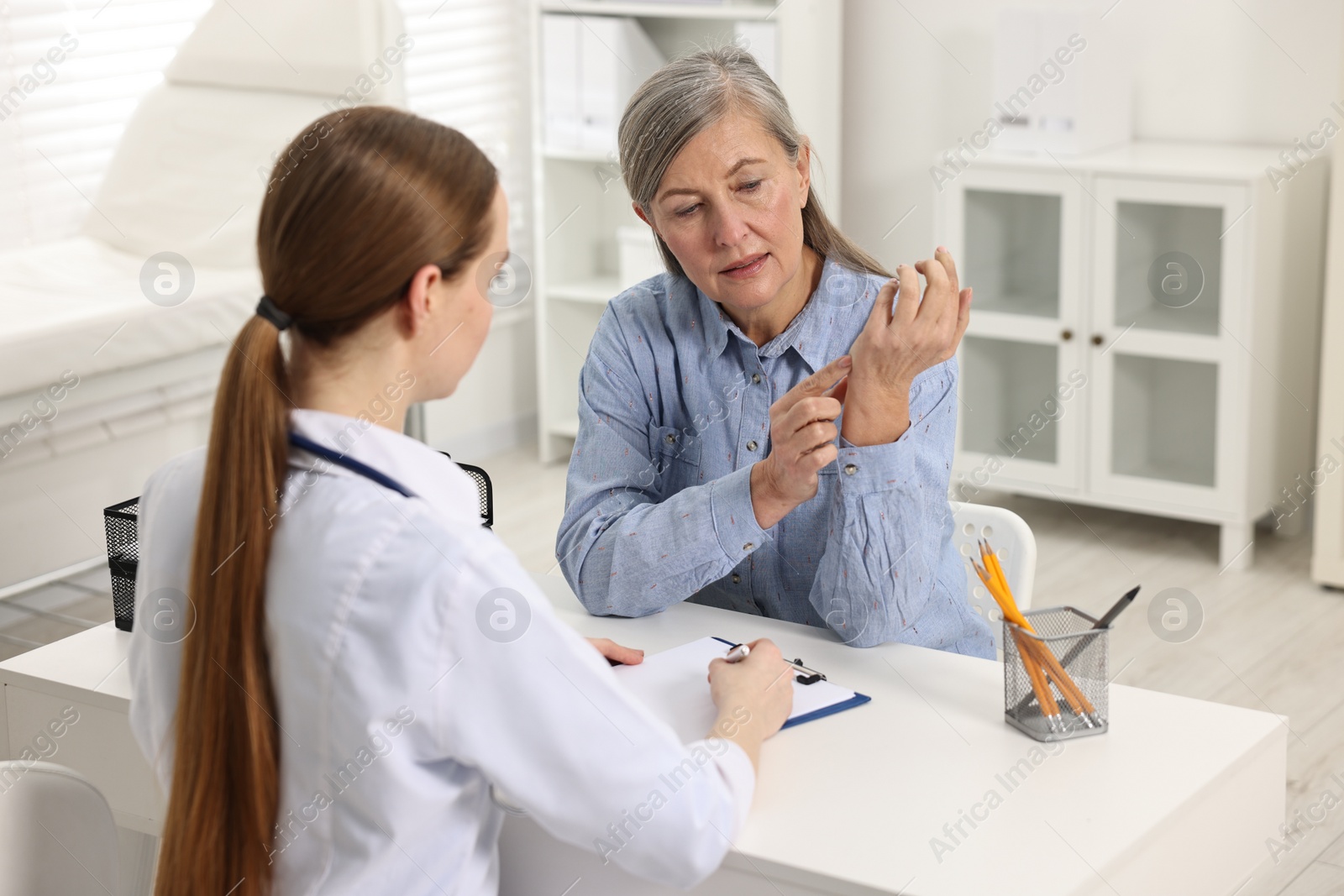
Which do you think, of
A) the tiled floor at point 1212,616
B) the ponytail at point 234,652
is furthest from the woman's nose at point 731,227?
the tiled floor at point 1212,616

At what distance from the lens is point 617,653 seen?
144 centimetres

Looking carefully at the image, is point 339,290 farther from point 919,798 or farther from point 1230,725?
point 1230,725

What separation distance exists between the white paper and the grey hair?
0.54 m

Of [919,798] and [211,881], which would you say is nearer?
[211,881]

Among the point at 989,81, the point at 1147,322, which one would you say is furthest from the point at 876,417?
the point at 989,81

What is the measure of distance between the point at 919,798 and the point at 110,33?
129 inches

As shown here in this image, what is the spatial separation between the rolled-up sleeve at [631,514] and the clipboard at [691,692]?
0.11 m

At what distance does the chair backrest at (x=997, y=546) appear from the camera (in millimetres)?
1716

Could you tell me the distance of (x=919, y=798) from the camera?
1.18m

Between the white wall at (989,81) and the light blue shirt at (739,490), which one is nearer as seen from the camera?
the light blue shirt at (739,490)

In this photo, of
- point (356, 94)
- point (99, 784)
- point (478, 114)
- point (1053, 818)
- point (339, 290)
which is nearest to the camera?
point (339, 290)

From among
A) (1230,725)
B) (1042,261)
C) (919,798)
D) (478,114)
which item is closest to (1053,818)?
(919,798)

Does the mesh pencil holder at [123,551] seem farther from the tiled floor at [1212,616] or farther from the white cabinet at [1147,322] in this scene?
the white cabinet at [1147,322]

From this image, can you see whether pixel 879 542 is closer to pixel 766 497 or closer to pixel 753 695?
pixel 766 497
